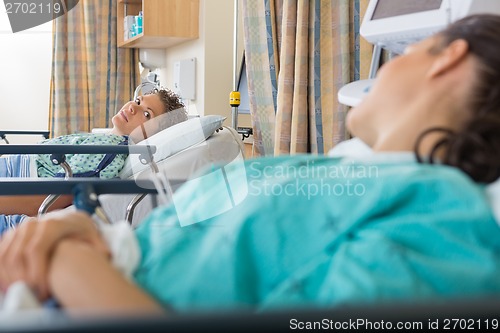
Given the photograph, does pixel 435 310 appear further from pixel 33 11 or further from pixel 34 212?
pixel 33 11

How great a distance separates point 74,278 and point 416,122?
2.07 feet

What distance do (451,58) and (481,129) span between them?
0.52 feet

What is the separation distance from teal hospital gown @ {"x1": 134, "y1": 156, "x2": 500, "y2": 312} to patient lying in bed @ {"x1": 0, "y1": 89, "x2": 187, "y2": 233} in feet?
5.20

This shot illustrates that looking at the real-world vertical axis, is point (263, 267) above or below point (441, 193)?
below

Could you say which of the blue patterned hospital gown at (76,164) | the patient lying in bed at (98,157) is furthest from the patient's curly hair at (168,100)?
the blue patterned hospital gown at (76,164)

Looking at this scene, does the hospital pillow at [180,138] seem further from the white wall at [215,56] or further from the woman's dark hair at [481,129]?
the woman's dark hair at [481,129]

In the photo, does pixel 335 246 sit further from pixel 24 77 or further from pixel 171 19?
pixel 24 77

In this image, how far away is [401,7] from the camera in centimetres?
159

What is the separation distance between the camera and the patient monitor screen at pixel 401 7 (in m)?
1.51

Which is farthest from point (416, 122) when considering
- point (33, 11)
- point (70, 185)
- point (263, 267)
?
point (33, 11)

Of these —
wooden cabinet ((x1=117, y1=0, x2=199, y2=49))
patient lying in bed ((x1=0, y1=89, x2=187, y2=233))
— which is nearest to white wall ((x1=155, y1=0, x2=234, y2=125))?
wooden cabinet ((x1=117, y1=0, x2=199, y2=49))

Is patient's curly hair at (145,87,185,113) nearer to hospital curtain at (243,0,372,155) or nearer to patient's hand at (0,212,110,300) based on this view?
hospital curtain at (243,0,372,155)

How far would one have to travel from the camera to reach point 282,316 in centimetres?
54

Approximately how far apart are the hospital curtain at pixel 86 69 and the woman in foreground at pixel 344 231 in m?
3.93
